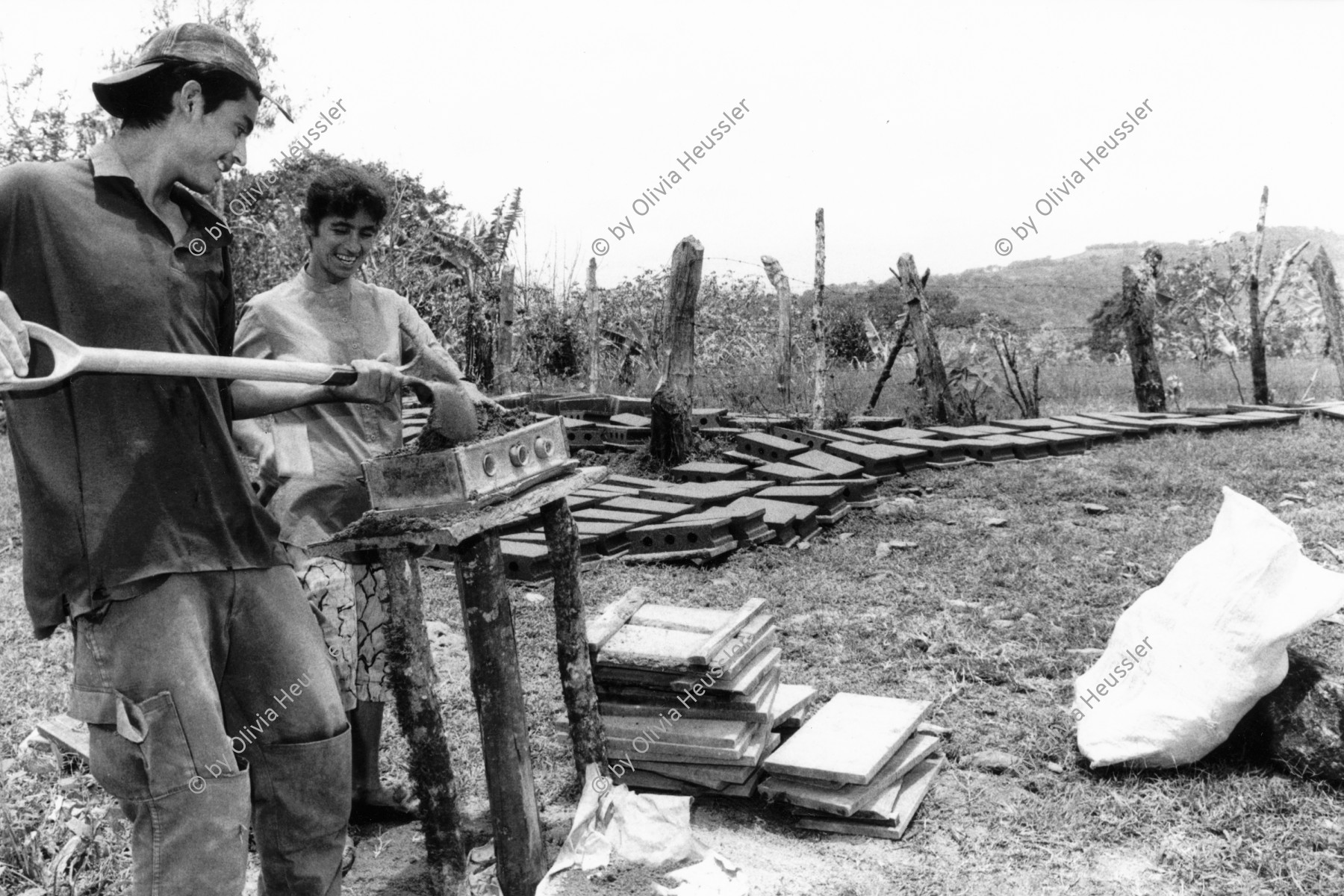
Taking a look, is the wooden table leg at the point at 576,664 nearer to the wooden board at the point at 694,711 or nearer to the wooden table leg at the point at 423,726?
the wooden board at the point at 694,711

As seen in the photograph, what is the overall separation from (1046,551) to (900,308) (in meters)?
24.6

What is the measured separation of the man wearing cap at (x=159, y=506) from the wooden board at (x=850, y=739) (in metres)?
1.73

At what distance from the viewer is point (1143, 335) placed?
37.2ft

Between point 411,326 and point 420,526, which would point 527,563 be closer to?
point 411,326

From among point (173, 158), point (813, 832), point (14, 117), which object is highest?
point (14, 117)

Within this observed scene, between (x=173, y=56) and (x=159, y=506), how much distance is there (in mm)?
902

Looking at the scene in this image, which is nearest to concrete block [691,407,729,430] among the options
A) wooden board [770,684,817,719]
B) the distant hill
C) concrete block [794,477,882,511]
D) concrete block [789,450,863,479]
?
concrete block [789,450,863,479]

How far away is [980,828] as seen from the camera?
3385mm

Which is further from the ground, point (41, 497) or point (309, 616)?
point (41, 497)

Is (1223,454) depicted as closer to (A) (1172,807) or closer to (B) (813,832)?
(A) (1172,807)

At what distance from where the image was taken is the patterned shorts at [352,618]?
3.13 metres

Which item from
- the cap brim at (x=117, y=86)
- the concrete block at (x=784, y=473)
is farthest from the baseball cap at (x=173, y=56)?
the concrete block at (x=784, y=473)

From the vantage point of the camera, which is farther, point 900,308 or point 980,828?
point 900,308

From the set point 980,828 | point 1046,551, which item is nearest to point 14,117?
point 1046,551
